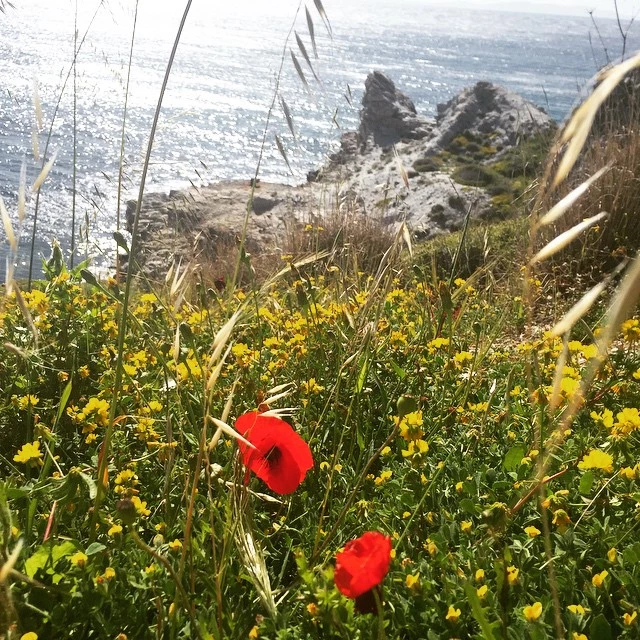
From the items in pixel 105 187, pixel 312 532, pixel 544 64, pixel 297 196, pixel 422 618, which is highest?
pixel 544 64

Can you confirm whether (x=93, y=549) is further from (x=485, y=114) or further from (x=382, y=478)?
(x=485, y=114)

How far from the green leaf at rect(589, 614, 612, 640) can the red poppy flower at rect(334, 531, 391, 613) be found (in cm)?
40

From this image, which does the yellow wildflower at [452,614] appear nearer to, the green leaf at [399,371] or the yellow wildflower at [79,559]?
the yellow wildflower at [79,559]

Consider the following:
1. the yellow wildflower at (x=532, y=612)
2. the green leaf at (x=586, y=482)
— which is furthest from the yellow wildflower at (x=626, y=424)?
the yellow wildflower at (x=532, y=612)

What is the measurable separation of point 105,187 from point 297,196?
16.8 ft

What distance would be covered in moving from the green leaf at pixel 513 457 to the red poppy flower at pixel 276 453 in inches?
21.5

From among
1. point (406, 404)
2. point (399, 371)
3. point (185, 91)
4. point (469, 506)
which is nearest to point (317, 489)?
point (469, 506)

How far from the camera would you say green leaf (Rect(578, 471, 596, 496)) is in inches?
53.6

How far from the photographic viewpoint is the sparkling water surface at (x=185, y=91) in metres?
2.70

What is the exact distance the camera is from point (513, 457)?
153 cm

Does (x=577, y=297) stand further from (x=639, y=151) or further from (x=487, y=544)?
(x=487, y=544)

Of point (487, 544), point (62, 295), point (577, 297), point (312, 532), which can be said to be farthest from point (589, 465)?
point (577, 297)

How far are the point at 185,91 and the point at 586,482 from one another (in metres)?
29.7

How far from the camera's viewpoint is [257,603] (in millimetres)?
1230
